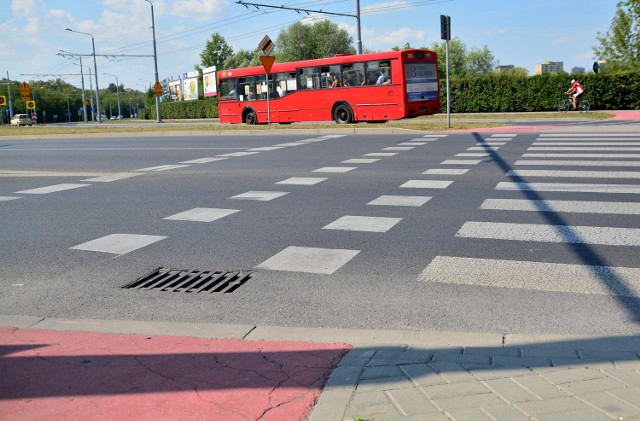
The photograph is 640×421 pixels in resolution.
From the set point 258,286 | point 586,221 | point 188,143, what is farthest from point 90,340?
point 188,143

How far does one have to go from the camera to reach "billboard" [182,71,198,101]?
7819 cm

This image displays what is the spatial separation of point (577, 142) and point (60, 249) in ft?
42.8

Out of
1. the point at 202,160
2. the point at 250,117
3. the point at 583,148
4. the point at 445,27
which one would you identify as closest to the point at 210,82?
the point at 250,117

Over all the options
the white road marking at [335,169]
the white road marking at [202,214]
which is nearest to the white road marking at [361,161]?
the white road marking at [335,169]

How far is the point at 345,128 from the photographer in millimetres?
24484

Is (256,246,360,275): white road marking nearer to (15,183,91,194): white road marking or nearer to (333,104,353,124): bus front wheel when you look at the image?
(15,183,91,194): white road marking

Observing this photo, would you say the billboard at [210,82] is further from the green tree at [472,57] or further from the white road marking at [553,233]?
the white road marking at [553,233]

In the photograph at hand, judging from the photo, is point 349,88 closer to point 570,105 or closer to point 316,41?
point 570,105

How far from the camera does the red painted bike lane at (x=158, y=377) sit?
339cm

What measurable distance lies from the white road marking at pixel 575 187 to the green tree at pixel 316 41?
71.7 m

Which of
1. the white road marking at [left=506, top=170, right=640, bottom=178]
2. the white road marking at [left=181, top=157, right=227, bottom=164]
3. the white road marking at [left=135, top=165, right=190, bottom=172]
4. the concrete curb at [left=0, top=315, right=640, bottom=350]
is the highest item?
the white road marking at [left=181, top=157, right=227, bottom=164]

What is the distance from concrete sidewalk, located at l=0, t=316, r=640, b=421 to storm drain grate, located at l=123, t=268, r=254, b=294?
1193 millimetres

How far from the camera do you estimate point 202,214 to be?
9.06 meters

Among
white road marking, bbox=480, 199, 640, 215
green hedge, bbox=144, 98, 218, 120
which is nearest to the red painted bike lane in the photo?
white road marking, bbox=480, 199, 640, 215
